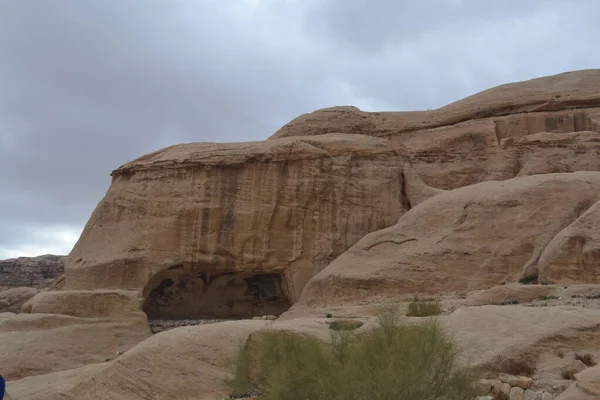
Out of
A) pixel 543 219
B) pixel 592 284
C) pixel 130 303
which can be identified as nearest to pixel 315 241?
pixel 130 303

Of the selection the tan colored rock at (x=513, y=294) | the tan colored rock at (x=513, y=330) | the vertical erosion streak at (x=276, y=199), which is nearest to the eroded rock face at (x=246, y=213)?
the vertical erosion streak at (x=276, y=199)

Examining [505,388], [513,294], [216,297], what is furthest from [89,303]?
[505,388]

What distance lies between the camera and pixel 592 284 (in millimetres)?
15984

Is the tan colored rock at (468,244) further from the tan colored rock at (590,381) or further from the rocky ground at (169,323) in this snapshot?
the tan colored rock at (590,381)

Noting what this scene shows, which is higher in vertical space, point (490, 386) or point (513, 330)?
point (513, 330)

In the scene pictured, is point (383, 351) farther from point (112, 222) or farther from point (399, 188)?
point (112, 222)

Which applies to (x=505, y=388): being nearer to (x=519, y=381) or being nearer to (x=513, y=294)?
(x=519, y=381)

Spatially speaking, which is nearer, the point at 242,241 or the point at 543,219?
the point at 543,219

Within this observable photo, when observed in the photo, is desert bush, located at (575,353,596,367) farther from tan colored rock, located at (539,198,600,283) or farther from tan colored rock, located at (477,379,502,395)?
tan colored rock, located at (539,198,600,283)

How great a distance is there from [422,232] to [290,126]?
1400 cm

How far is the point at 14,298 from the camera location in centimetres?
4412

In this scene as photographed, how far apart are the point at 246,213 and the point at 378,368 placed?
1846cm

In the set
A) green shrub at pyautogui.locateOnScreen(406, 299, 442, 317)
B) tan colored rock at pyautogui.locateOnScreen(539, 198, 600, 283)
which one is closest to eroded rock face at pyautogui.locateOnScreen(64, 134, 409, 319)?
tan colored rock at pyautogui.locateOnScreen(539, 198, 600, 283)

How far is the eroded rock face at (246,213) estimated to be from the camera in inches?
1008
